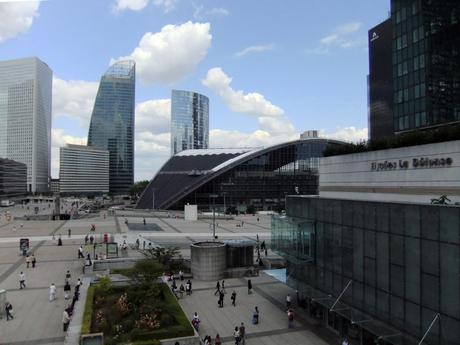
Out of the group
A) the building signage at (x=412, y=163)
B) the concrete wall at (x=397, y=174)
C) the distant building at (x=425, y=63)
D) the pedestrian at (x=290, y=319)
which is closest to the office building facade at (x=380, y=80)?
the distant building at (x=425, y=63)

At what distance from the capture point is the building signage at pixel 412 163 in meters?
18.6

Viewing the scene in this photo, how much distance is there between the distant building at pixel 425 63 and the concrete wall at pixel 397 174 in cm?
2451

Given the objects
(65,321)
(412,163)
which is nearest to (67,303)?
(65,321)

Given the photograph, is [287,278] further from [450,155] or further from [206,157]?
[206,157]

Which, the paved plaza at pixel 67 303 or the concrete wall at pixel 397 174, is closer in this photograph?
the concrete wall at pixel 397 174

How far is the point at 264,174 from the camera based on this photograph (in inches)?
4988

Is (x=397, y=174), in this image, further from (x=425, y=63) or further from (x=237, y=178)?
(x=237, y=178)

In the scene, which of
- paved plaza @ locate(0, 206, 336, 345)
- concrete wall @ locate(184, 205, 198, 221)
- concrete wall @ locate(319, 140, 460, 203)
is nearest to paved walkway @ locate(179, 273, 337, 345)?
paved plaza @ locate(0, 206, 336, 345)

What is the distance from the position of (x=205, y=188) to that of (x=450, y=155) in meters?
103

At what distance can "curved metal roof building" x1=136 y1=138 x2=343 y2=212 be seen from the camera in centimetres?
12038

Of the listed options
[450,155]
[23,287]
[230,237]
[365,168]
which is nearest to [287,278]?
[365,168]

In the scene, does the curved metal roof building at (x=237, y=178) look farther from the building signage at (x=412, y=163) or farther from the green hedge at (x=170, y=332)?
the green hedge at (x=170, y=332)

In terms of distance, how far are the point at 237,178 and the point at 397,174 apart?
334 ft

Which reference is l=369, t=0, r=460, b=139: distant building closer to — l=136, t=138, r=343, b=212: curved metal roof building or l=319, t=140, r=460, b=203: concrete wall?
l=319, t=140, r=460, b=203: concrete wall
